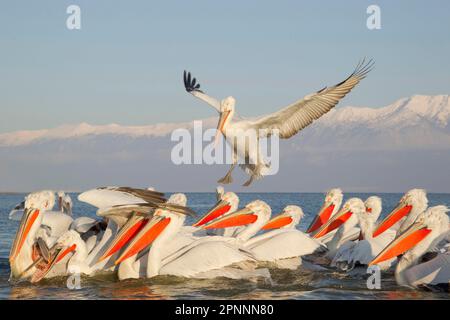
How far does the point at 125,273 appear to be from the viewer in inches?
304

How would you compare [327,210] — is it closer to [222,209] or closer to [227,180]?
[227,180]

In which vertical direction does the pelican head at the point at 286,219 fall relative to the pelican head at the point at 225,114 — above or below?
below

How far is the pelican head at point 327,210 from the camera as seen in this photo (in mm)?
10703

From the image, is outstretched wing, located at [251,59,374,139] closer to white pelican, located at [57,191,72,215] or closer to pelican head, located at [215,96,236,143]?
pelican head, located at [215,96,236,143]

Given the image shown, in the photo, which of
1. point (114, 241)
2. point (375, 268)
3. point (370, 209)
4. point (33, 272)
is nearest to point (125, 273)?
point (114, 241)

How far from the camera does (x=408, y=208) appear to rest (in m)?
9.40

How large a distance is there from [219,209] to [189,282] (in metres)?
2.85

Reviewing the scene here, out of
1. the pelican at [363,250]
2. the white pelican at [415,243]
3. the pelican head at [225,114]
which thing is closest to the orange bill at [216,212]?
the pelican head at [225,114]

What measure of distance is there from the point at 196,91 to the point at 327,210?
8.28 ft

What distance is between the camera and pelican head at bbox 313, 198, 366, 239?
31.8ft

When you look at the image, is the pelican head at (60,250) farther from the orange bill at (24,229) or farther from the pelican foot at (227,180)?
the pelican foot at (227,180)

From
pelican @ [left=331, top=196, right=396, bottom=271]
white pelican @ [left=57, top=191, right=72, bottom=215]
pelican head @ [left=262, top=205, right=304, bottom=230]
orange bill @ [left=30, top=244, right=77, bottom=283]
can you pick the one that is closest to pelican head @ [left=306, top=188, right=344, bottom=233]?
pelican head @ [left=262, top=205, right=304, bottom=230]

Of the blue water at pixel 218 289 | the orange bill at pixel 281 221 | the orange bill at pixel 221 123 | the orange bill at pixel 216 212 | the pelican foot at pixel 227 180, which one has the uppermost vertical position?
the orange bill at pixel 221 123
